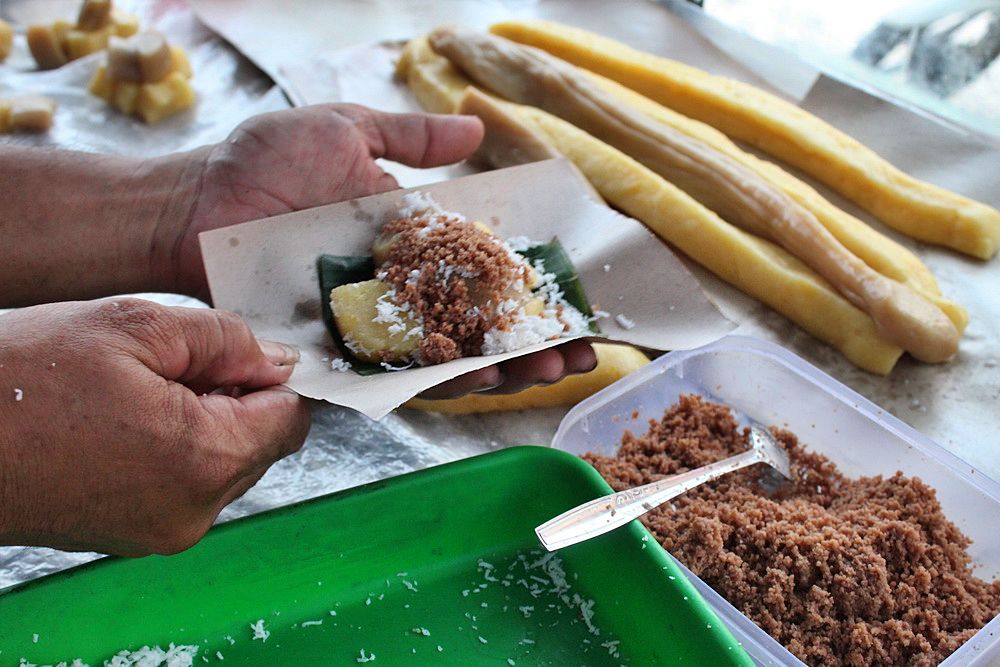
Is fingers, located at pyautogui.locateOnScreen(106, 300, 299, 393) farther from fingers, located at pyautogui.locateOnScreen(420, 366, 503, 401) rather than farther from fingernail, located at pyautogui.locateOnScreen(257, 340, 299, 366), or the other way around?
fingers, located at pyautogui.locateOnScreen(420, 366, 503, 401)

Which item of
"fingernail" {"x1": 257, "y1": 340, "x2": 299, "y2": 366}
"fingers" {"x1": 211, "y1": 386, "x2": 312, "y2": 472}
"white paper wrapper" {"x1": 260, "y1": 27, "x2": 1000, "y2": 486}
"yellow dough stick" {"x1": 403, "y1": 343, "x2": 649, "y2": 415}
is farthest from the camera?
"white paper wrapper" {"x1": 260, "y1": 27, "x2": 1000, "y2": 486}

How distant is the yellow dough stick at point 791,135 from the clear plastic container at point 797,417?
30.6 inches

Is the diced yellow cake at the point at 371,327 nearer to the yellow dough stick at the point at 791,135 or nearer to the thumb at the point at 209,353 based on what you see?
the thumb at the point at 209,353

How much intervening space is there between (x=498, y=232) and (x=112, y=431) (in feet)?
2.72

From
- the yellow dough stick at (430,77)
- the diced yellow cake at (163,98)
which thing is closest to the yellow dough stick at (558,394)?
the yellow dough stick at (430,77)

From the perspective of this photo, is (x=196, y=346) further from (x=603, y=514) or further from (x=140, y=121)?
(x=140, y=121)

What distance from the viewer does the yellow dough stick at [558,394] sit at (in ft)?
5.56

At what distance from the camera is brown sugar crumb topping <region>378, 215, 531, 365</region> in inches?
54.9

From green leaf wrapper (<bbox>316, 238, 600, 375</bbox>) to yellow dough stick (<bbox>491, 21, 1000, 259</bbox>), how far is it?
1030 millimetres

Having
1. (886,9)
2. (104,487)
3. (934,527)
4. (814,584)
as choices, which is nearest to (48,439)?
(104,487)

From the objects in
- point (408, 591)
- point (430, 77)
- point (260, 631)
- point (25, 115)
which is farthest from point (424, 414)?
point (25, 115)

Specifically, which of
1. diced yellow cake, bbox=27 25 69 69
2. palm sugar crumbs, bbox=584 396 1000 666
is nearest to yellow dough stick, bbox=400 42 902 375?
palm sugar crumbs, bbox=584 396 1000 666

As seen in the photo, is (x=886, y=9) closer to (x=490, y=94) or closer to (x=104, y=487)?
(x=490, y=94)

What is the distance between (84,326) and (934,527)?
1.22 m
